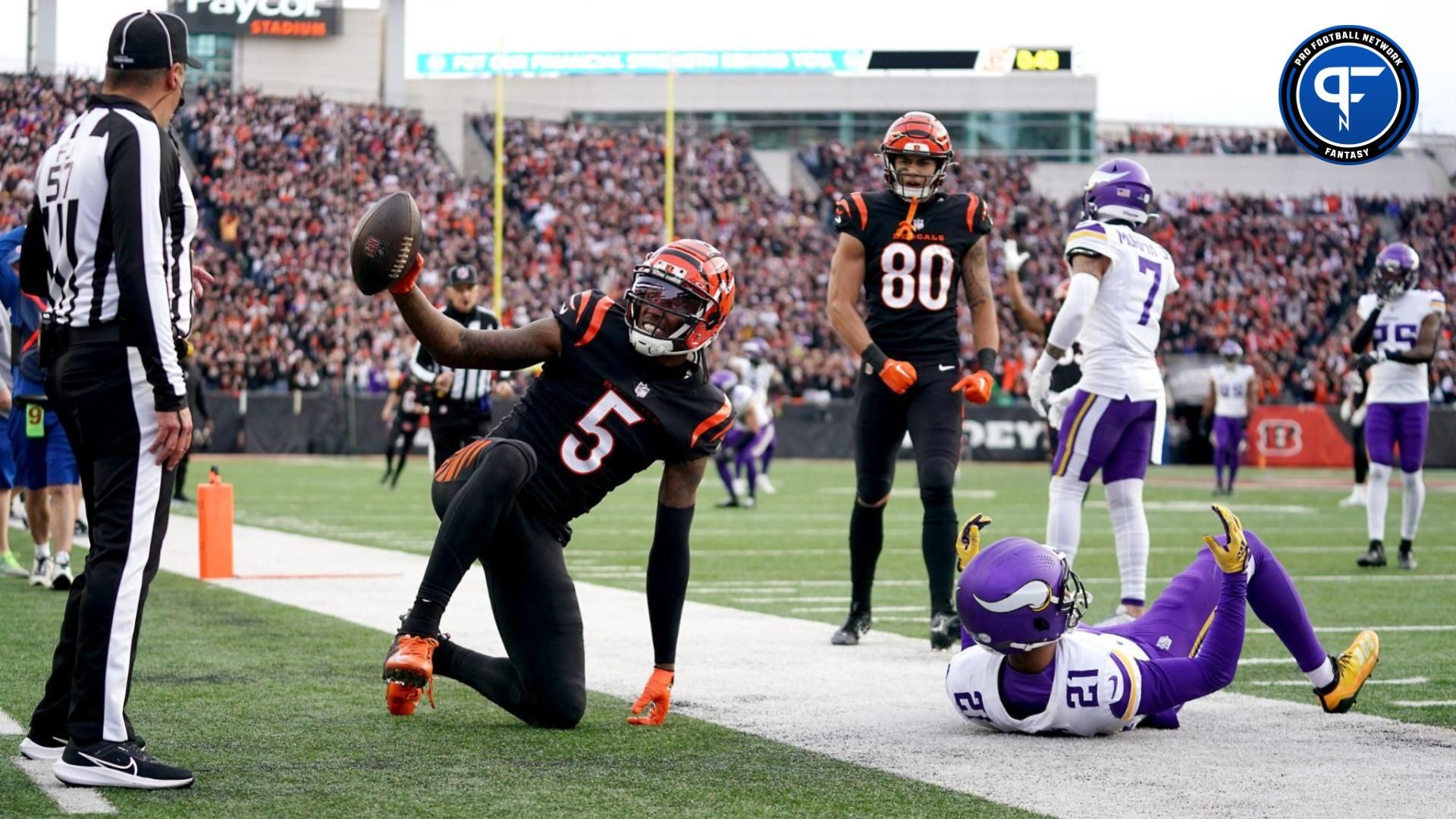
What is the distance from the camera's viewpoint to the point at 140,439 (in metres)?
4.04

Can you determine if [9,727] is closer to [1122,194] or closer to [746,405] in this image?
[1122,194]

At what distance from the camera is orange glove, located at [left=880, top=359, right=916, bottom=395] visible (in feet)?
21.9

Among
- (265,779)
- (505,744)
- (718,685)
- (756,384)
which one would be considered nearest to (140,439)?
(265,779)

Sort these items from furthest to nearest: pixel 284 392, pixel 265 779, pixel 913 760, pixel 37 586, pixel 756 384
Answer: pixel 284 392, pixel 756 384, pixel 37 586, pixel 913 760, pixel 265 779

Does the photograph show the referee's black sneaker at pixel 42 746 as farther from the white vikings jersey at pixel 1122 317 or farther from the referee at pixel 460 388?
the referee at pixel 460 388

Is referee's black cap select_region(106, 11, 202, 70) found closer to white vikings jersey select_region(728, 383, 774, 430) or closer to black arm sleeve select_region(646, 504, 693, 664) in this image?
black arm sleeve select_region(646, 504, 693, 664)

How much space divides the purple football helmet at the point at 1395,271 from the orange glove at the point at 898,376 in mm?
5225

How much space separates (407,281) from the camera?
442 centimetres

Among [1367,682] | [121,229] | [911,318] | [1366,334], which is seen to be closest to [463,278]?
[911,318]

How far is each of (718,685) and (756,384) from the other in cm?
1333

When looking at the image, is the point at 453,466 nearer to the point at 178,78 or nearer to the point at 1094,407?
the point at 178,78

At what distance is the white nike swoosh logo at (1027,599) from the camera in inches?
175

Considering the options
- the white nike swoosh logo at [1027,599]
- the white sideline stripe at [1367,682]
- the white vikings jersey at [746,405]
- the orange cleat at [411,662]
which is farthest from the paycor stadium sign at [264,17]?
the white nike swoosh logo at [1027,599]

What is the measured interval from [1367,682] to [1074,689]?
68.4 inches
